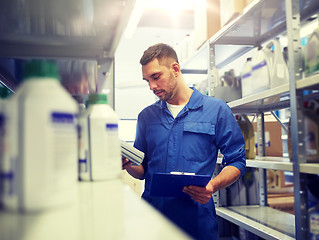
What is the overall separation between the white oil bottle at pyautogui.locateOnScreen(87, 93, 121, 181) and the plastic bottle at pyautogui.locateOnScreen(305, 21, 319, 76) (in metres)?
1.38

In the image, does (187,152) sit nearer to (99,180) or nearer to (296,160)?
(296,160)

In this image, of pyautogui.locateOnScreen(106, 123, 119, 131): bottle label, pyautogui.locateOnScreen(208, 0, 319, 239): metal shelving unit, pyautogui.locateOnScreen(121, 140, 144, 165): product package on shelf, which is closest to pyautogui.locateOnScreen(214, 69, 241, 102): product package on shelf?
pyautogui.locateOnScreen(208, 0, 319, 239): metal shelving unit

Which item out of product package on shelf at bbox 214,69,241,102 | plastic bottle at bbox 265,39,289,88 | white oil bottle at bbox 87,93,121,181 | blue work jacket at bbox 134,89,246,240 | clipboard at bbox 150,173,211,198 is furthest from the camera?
product package on shelf at bbox 214,69,241,102

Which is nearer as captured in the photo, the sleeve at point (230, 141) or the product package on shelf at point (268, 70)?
the sleeve at point (230, 141)

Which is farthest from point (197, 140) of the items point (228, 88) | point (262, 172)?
point (262, 172)

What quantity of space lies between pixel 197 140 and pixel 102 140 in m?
1.35

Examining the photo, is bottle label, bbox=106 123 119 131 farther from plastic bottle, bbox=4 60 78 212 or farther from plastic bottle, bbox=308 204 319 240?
plastic bottle, bbox=308 204 319 240

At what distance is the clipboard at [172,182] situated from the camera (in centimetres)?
150

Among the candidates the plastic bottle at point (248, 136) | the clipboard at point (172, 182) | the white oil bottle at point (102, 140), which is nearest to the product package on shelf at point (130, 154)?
the clipboard at point (172, 182)

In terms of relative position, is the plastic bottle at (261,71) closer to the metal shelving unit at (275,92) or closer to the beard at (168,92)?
the metal shelving unit at (275,92)

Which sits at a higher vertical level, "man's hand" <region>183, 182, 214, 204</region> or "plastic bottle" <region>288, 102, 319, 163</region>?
"plastic bottle" <region>288, 102, 319, 163</region>

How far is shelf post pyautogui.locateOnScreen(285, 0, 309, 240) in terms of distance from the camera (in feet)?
5.55

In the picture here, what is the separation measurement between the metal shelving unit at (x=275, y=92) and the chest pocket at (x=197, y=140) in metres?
0.46

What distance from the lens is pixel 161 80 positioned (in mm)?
2139
